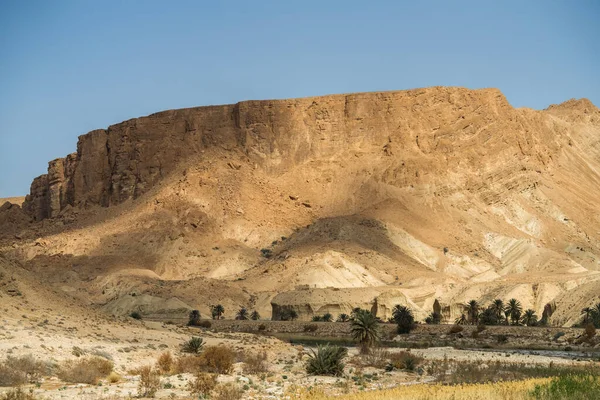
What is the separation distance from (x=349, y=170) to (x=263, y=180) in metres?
13.2

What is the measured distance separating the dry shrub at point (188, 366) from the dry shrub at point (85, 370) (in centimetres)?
272

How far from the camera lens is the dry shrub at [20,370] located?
29.0 metres

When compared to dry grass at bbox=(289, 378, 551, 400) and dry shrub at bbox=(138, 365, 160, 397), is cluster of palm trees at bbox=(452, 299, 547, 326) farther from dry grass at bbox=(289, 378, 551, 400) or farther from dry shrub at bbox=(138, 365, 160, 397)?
dry grass at bbox=(289, 378, 551, 400)


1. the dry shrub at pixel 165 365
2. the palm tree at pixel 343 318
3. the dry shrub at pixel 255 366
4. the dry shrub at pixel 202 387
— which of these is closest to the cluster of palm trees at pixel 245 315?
the palm tree at pixel 343 318

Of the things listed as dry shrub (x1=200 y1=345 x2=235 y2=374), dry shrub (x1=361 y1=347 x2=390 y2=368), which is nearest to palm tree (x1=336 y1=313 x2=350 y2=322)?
dry shrub (x1=361 y1=347 x2=390 y2=368)

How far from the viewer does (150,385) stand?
29266 mm

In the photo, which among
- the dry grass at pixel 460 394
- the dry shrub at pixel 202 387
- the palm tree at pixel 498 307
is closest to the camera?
the dry grass at pixel 460 394

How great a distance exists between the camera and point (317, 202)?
143 m

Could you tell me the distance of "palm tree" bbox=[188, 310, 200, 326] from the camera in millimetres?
85750

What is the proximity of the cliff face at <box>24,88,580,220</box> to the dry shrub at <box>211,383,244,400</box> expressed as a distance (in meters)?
111

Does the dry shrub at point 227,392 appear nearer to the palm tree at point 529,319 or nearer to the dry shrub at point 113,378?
the dry shrub at point 113,378

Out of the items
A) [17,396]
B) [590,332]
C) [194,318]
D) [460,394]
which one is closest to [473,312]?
[590,332]

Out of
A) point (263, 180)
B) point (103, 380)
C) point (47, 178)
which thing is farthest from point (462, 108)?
point (103, 380)

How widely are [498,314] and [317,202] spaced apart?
201 feet
